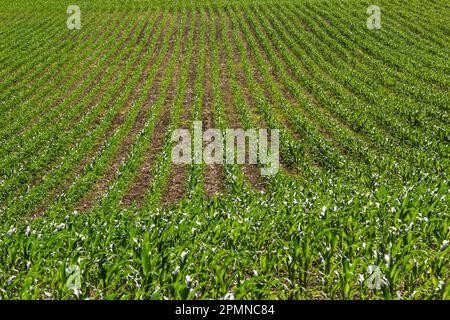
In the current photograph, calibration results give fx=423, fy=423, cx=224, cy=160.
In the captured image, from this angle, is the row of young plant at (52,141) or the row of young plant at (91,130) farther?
the row of young plant at (52,141)

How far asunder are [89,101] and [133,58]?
8.82 meters

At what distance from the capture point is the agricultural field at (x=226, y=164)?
5695mm

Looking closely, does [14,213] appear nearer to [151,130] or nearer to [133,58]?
[151,130]

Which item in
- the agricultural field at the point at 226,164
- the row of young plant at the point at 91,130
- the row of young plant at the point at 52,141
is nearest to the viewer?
the agricultural field at the point at 226,164

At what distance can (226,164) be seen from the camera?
1505 cm

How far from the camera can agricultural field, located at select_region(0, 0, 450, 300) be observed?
5695 mm

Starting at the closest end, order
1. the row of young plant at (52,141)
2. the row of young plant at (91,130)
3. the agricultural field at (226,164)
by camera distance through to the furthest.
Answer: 1. the agricultural field at (226,164)
2. the row of young plant at (91,130)
3. the row of young plant at (52,141)

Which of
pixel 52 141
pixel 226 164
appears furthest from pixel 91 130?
pixel 226 164

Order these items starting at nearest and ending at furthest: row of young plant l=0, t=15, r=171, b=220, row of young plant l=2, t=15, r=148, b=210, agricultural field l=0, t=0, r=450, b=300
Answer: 1. agricultural field l=0, t=0, r=450, b=300
2. row of young plant l=0, t=15, r=171, b=220
3. row of young plant l=2, t=15, r=148, b=210

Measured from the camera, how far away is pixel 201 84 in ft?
81.1

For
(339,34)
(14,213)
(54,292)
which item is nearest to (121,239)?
(54,292)

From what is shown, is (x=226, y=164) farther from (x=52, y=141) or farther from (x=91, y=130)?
(x=52, y=141)

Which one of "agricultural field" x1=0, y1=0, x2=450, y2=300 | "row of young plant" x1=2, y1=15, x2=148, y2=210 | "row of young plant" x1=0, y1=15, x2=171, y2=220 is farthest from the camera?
"row of young plant" x1=2, y1=15, x2=148, y2=210
